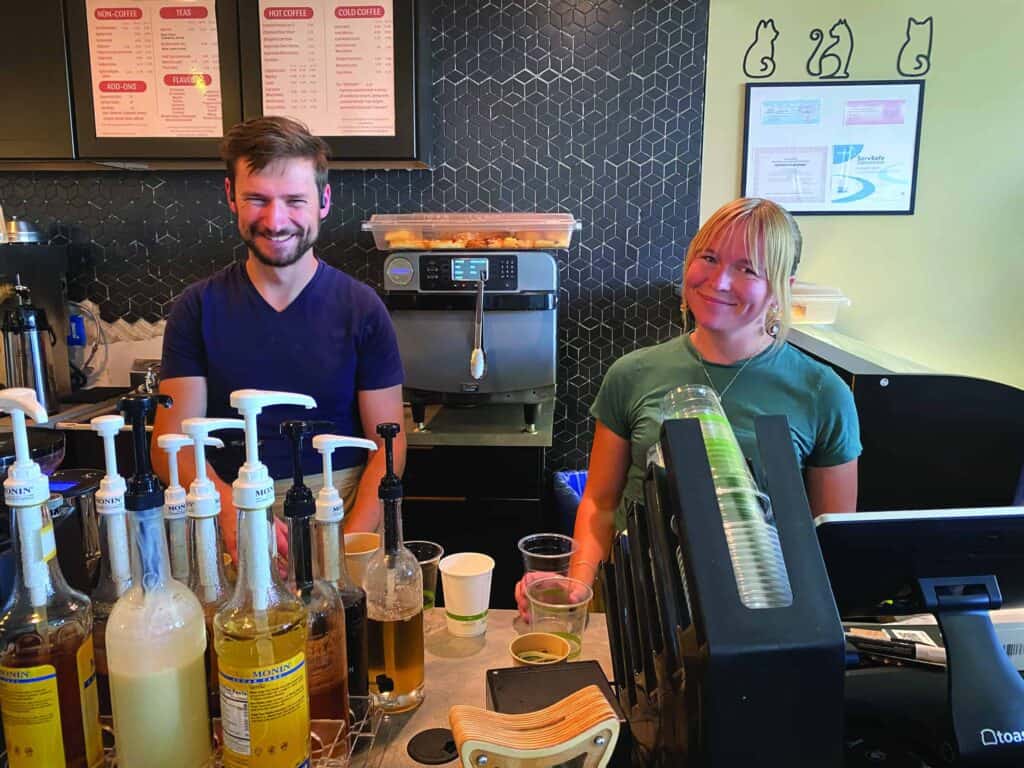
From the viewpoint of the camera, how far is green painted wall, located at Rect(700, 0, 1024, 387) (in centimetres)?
257

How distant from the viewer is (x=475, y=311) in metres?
2.32

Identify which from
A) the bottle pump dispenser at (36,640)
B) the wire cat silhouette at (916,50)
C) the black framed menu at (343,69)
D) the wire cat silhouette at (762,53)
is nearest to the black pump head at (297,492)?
the bottle pump dispenser at (36,640)

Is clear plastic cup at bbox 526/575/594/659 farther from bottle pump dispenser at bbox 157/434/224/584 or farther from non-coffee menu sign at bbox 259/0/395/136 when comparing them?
non-coffee menu sign at bbox 259/0/395/136

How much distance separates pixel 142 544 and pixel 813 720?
1.89 feet

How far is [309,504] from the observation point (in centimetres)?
74

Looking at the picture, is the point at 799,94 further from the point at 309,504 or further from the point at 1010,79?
the point at 309,504

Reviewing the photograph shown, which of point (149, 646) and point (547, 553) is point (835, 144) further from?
point (149, 646)

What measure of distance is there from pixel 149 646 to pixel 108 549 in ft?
0.40

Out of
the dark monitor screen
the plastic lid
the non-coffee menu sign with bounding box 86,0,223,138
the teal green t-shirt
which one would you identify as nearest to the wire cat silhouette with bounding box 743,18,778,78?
the plastic lid

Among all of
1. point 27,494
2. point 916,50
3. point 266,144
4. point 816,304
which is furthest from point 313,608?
point 916,50

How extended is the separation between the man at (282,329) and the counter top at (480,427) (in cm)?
57

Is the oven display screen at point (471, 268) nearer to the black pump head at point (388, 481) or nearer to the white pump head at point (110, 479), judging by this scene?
the black pump head at point (388, 481)

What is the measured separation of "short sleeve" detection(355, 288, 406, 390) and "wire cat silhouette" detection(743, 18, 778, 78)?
1.73 metres

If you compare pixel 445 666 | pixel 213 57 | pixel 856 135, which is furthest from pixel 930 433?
pixel 213 57
